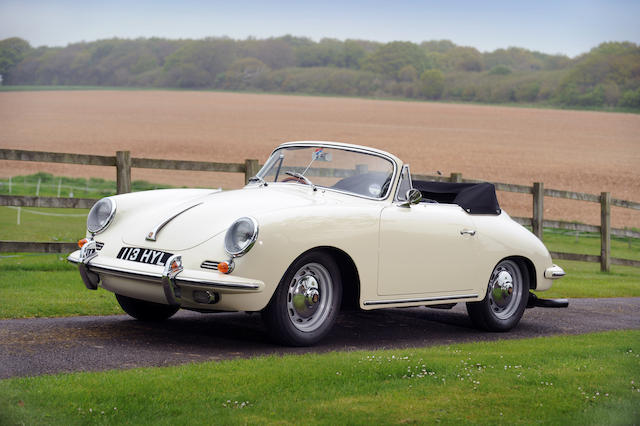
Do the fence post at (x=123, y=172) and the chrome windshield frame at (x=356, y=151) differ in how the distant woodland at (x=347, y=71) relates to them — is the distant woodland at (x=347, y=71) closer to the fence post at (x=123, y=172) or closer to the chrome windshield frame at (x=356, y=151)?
the fence post at (x=123, y=172)

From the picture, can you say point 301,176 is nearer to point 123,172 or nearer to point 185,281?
point 185,281

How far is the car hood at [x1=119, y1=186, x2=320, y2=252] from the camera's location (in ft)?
18.2

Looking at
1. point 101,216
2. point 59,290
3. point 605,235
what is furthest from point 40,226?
point 101,216

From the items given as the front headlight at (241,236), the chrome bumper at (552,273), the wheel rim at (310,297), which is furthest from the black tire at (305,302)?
the chrome bumper at (552,273)

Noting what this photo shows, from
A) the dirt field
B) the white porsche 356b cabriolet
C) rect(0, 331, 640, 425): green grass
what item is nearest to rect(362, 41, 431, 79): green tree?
the dirt field

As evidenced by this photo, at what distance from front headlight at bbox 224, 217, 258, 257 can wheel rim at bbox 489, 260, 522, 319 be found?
9.04 ft

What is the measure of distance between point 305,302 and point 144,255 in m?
1.19

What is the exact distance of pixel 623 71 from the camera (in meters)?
2.92

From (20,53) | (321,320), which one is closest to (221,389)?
(321,320)

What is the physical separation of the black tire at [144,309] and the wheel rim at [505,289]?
285 centimetres

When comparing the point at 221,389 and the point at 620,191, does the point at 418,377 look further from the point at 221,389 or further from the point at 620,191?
the point at 620,191

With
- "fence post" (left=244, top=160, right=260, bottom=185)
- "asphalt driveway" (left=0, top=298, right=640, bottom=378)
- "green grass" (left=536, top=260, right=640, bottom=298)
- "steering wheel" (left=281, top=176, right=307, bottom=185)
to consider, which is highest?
"fence post" (left=244, top=160, right=260, bottom=185)

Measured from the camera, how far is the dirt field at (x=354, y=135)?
33.3 meters

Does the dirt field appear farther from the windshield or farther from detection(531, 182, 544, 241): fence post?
the windshield
